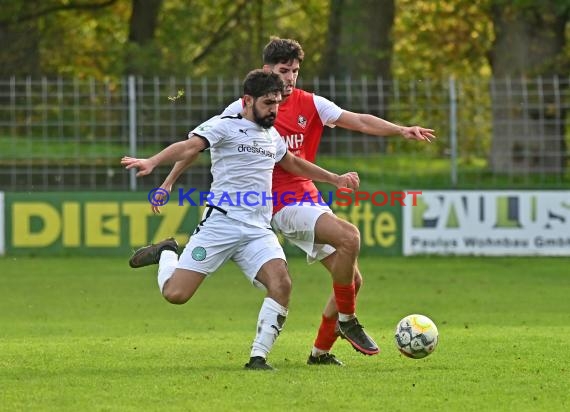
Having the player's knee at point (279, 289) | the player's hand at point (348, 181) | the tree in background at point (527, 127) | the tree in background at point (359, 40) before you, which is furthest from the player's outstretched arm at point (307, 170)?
the tree in background at point (359, 40)

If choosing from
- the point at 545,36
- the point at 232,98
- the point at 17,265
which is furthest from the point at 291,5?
the point at 17,265

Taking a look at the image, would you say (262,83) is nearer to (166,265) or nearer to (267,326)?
(166,265)

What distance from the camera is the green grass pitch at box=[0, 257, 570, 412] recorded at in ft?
25.8

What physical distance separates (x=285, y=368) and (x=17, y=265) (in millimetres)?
11724

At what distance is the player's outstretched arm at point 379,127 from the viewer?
9.87m

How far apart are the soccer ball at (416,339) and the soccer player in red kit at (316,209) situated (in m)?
0.32

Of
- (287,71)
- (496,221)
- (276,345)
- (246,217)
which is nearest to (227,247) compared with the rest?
(246,217)

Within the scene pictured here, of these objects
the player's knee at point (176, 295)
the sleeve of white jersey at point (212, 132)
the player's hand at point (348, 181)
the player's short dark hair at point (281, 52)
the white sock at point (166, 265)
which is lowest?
the player's knee at point (176, 295)

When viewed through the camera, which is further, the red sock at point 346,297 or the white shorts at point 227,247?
the red sock at point 346,297

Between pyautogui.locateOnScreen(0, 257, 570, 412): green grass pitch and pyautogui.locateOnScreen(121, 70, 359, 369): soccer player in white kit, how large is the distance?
519mm

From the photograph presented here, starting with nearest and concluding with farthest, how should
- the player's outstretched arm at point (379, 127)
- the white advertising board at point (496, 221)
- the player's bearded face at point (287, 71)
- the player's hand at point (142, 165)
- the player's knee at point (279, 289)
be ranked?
the player's hand at point (142, 165)
the player's knee at point (279, 289)
the player's bearded face at point (287, 71)
the player's outstretched arm at point (379, 127)
the white advertising board at point (496, 221)

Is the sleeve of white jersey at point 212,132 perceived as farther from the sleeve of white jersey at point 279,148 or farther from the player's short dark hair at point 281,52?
the player's short dark hair at point 281,52

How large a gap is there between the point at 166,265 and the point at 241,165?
36.3 inches

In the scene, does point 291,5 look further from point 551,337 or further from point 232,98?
point 551,337
